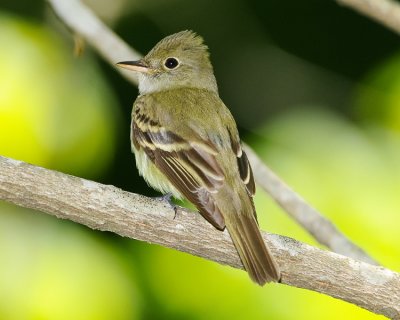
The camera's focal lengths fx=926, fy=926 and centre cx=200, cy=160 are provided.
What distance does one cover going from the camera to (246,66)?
7.84 meters

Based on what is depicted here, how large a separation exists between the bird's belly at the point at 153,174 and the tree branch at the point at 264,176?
2.26 ft

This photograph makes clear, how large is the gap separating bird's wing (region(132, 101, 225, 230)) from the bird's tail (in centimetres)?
10

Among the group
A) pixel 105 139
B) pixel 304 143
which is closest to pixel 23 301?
pixel 105 139

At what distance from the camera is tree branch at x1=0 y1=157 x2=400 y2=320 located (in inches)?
179

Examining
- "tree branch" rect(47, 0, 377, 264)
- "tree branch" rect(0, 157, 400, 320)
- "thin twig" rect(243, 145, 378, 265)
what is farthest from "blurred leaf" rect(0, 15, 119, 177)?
"thin twig" rect(243, 145, 378, 265)

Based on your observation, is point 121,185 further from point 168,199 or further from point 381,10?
point 381,10

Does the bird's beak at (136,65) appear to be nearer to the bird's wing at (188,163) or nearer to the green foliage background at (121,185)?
the green foliage background at (121,185)

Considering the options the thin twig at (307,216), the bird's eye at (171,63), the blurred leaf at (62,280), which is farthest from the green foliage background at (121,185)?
the bird's eye at (171,63)

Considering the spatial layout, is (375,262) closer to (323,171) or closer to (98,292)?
(323,171)

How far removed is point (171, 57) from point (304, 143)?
1.48m

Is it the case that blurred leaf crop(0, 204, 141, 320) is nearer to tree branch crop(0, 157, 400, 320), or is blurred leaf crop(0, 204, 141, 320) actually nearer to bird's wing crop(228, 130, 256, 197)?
tree branch crop(0, 157, 400, 320)

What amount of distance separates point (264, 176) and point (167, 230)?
128cm

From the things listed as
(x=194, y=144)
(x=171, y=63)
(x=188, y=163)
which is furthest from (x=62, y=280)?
(x=171, y=63)

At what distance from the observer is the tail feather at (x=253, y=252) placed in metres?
4.58
